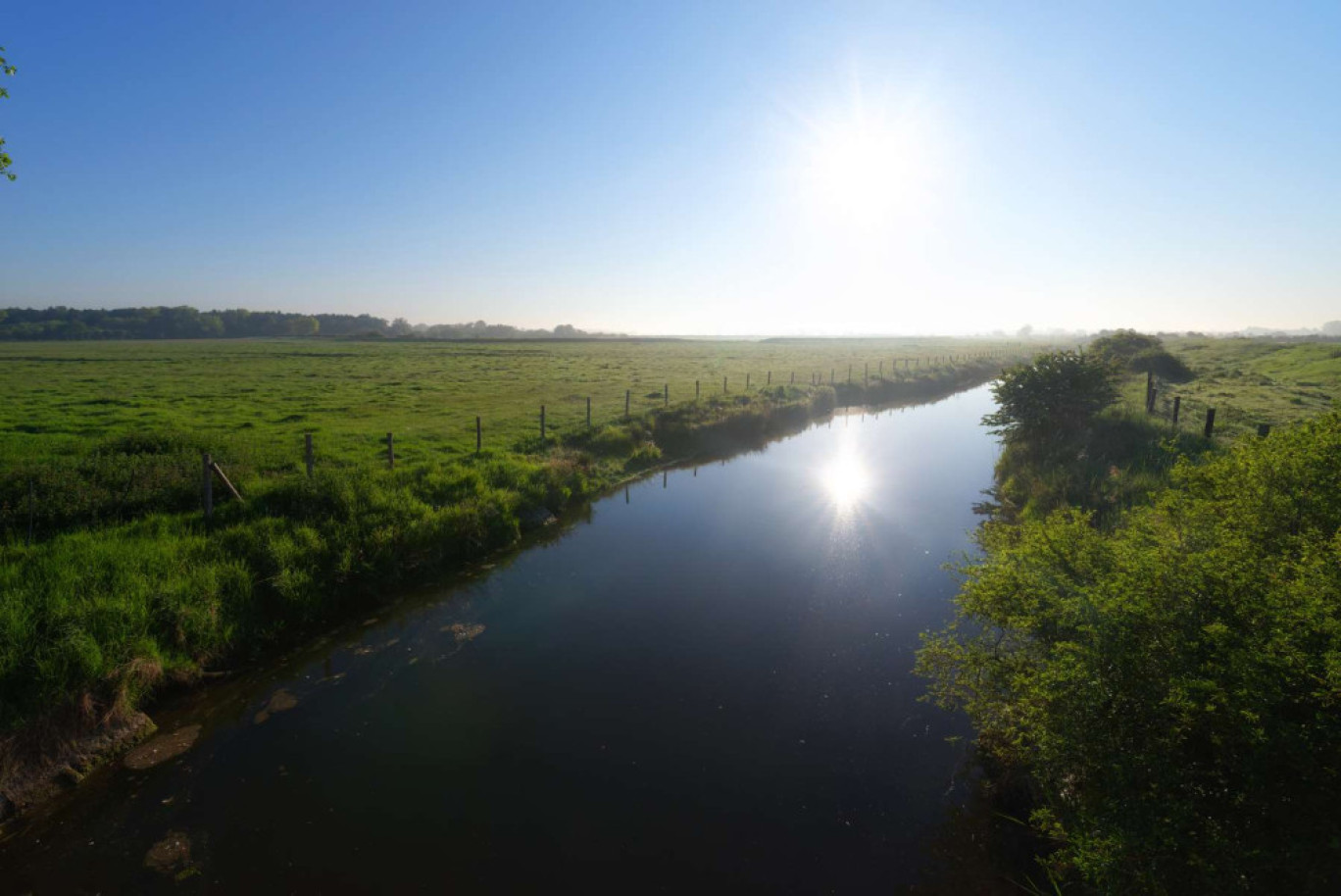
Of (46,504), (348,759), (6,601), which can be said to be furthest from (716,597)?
(46,504)

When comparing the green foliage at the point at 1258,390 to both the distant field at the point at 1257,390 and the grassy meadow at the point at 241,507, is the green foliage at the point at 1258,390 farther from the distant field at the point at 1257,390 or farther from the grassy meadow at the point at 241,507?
the grassy meadow at the point at 241,507

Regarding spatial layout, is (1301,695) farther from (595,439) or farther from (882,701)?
(595,439)

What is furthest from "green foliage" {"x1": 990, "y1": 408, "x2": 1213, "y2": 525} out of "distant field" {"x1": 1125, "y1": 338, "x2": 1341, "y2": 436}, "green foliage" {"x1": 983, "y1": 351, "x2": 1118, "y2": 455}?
"distant field" {"x1": 1125, "y1": 338, "x2": 1341, "y2": 436}

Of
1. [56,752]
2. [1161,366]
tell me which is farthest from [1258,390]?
[56,752]

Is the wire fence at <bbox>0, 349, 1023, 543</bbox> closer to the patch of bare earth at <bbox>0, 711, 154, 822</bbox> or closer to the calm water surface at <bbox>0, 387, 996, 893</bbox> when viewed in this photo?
the patch of bare earth at <bbox>0, 711, 154, 822</bbox>

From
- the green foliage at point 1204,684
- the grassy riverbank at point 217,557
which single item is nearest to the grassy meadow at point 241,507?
the grassy riverbank at point 217,557

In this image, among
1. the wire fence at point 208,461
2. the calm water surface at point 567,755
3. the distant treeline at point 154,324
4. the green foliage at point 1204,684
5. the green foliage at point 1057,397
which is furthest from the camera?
the distant treeline at point 154,324
